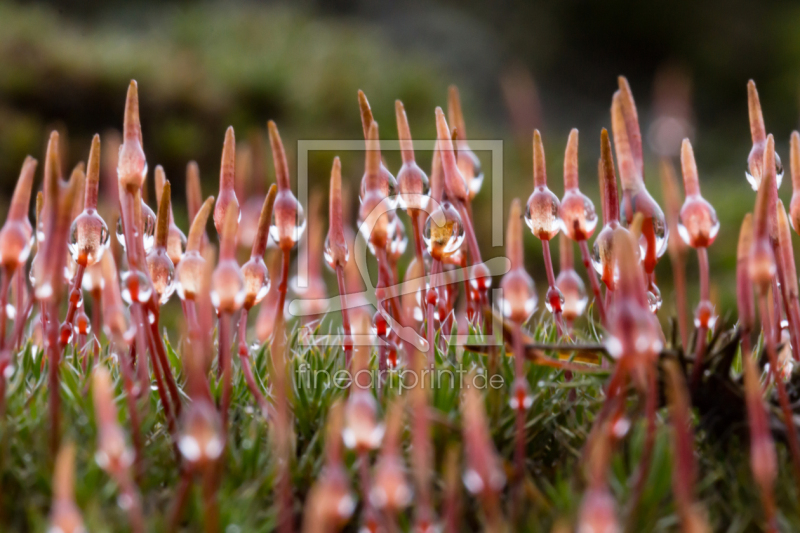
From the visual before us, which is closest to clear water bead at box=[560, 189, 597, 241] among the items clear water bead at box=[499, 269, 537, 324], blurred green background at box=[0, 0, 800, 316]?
clear water bead at box=[499, 269, 537, 324]

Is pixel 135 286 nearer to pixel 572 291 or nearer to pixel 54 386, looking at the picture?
pixel 54 386

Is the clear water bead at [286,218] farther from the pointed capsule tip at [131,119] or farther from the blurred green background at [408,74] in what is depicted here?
the blurred green background at [408,74]

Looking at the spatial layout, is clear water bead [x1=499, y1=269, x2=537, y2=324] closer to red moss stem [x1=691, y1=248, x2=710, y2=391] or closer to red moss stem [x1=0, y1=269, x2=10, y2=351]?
red moss stem [x1=691, y1=248, x2=710, y2=391]

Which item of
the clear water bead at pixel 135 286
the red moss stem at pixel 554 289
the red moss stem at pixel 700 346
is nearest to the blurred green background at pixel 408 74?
the red moss stem at pixel 554 289

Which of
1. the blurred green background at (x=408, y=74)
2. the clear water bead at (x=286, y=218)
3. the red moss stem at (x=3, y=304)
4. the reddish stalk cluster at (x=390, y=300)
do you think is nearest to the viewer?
the reddish stalk cluster at (x=390, y=300)

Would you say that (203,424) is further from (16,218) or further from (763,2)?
(763,2)

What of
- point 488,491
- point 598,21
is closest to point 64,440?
point 488,491

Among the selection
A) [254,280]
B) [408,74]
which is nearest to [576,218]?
[254,280]

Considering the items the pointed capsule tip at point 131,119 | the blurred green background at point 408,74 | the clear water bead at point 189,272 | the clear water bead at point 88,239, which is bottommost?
the clear water bead at point 189,272
